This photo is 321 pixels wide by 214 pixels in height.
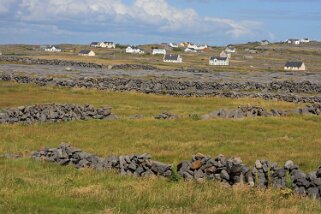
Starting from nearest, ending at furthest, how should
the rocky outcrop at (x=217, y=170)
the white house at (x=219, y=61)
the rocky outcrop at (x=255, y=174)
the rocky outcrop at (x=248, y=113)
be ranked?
the rocky outcrop at (x=255, y=174) < the rocky outcrop at (x=217, y=170) < the rocky outcrop at (x=248, y=113) < the white house at (x=219, y=61)

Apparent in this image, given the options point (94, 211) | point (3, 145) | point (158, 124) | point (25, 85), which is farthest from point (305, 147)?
point (25, 85)

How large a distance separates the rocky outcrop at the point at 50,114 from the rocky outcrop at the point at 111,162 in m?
14.6

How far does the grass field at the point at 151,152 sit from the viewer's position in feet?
43.0

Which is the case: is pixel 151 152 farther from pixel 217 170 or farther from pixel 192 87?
pixel 192 87

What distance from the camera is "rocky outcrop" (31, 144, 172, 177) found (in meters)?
18.0

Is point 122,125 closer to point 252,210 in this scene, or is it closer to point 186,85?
point 252,210

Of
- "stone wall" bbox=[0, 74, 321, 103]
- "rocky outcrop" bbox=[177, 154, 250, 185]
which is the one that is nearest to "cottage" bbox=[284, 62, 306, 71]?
"stone wall" bbox=[0, 74, 321, 103]

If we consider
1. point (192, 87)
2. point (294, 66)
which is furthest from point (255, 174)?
point (294, 66)

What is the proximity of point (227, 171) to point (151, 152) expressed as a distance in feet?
29.5

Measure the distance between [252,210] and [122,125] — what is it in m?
22.1

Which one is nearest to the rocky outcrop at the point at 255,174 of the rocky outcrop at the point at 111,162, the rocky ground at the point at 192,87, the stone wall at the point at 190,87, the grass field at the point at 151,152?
the rocky outcrop at the point at 111,162

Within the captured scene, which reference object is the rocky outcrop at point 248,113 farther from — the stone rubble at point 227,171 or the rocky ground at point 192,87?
the stone rubble at point 227,171

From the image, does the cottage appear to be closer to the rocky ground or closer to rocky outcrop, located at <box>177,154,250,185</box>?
the rocky ground

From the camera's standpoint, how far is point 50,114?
3616cm
